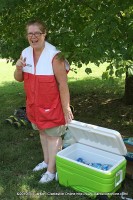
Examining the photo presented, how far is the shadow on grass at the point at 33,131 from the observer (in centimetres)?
377

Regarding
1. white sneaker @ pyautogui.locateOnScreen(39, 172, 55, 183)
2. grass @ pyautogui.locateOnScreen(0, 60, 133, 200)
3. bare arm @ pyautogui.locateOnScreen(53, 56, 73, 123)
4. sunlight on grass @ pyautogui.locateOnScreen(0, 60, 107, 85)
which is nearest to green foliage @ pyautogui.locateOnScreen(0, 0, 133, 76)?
bare arm @ pyautogui.locateOnScreen(53, 56, 73, 123)

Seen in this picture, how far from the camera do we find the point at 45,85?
11.4 feet

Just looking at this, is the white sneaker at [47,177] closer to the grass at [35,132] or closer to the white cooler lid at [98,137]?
the grass at [35,132]

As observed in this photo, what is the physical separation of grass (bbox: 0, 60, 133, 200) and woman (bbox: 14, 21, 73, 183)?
0.26 metres

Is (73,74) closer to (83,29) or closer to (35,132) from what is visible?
(35,132)

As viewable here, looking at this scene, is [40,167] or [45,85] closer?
[45,85]

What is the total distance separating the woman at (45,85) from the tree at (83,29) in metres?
0.20

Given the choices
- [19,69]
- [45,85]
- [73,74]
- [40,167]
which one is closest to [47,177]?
[40,167]

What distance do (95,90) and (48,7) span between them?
3.56 m

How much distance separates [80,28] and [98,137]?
191 centimetres

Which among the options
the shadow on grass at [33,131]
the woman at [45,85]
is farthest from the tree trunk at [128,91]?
the woman at [45,85]

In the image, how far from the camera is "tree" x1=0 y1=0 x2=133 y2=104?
3326mm

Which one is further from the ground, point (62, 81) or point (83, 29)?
point (83, 29)

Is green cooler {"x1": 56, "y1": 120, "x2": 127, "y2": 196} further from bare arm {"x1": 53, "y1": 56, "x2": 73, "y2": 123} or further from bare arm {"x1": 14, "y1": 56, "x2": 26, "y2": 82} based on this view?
bare arm {"x1": 14, "y1": 56, "x2": 26, "y2": 82}
